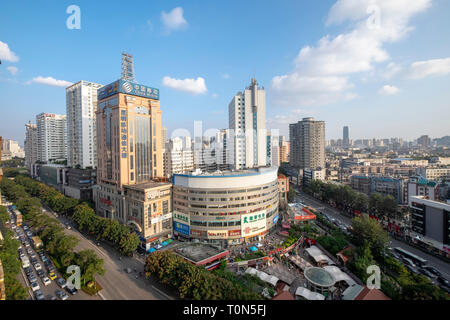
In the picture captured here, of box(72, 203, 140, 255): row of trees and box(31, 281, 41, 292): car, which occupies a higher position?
box(72, 203, 140, 255): row of trees

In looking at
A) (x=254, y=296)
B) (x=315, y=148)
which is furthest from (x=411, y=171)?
(x=254, y=296)

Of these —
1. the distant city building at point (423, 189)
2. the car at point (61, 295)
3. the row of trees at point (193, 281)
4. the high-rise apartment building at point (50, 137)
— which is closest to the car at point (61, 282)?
the car at point (61, 295)

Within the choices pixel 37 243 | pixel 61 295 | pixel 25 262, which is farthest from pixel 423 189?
pixel 37 243

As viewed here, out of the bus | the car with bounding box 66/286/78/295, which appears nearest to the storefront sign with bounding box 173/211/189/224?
the car with bounding box 66/286/78/295

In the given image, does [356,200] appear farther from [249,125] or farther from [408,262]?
[249,125]

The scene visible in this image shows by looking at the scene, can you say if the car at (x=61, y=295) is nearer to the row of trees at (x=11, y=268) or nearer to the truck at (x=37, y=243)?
Answer: the row of trees at (x=11, y=268)

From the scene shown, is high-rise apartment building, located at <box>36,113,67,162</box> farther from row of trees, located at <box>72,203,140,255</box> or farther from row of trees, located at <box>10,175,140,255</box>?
row of trees, located at <box>72,203,140,255</box>
